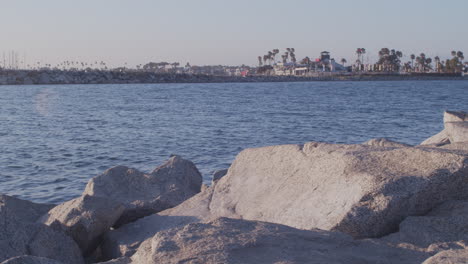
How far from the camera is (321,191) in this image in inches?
184

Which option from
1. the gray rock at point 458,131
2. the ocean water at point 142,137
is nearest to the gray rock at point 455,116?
the gray rock at point 458,131

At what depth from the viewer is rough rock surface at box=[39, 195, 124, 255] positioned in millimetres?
5535

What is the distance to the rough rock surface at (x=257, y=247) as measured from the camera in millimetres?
3314

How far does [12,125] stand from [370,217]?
22.7m

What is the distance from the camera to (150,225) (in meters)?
5.73

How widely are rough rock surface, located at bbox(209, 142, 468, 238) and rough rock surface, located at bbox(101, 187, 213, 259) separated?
0.20 m

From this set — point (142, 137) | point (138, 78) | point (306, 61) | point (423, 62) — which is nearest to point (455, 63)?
point (423, 62)

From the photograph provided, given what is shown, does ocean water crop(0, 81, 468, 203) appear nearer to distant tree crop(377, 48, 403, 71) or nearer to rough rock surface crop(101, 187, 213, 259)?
rough rock surface crop(101, 187, 213, 259)

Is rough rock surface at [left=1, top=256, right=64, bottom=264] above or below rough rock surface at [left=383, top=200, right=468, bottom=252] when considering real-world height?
above

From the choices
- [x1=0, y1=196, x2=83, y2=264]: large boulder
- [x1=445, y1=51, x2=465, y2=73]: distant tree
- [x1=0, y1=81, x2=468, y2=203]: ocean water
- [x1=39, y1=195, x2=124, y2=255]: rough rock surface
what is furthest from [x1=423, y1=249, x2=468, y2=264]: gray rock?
[x1=445, y1=51, x2=465, y2=73]: distant tree

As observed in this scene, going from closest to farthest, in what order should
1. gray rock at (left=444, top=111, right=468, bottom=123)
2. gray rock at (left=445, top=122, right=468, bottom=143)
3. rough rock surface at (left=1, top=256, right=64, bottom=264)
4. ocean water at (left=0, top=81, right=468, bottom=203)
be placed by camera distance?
rough rock surface at (left=1, top=256, right=64, bottom=264) < gray rock at (left=445, top=122, right=468, bottom=143) < gray rock at (left=444, top=111, right=468, bottom=123) < ocean water at (left=0, top=81, right=468, bottom=203)

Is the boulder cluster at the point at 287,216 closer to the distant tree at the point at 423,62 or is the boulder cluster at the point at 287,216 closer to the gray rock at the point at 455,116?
the gray rock at the point at 455,116

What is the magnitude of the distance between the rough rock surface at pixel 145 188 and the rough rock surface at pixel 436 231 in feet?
11.0

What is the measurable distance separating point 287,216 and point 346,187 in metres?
0.62
